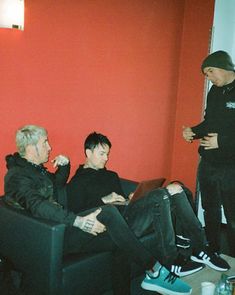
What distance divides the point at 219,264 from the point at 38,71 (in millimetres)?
1970

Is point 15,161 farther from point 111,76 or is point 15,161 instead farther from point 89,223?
point 111,76

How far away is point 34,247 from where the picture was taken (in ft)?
6.77

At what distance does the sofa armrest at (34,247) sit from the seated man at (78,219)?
3.3 inches

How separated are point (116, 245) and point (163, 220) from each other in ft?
1.11

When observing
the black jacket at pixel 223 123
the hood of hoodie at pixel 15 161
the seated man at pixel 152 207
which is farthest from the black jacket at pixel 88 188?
the black jacket at pixel 223 123

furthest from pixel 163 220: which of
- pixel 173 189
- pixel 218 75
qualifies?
pixel 218 75

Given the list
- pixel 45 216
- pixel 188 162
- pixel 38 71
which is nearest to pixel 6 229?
pixel 45 216

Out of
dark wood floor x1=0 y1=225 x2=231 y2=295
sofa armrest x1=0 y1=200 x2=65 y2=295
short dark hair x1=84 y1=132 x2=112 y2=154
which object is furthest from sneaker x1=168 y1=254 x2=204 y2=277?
short dark hair x1=84 y1=132 x2=112 y2=154

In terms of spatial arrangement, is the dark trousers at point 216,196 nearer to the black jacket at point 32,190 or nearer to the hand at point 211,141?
the hand at point 211,141

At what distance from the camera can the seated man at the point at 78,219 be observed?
6.93 ft

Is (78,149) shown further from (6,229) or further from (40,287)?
(40,287)

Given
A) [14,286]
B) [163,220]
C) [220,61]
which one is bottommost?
[14,286]

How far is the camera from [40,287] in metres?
2.07

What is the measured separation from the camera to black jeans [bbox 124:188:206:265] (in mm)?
2285
